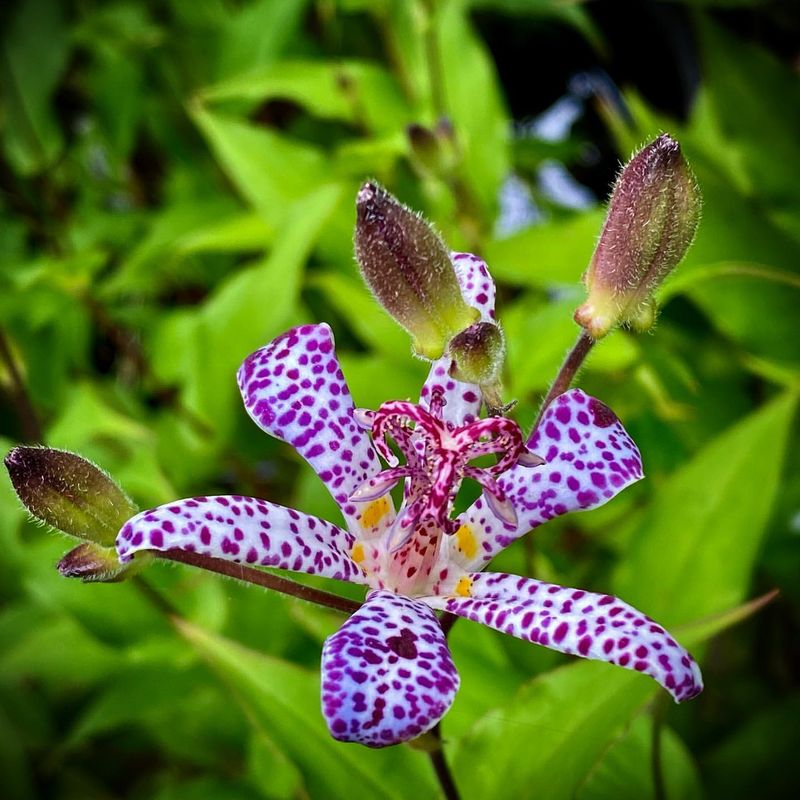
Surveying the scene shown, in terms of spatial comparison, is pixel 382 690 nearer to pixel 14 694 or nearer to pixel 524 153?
pixel 14 694

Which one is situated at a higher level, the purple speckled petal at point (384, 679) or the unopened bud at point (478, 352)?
the unopened bud at point (478, 352)

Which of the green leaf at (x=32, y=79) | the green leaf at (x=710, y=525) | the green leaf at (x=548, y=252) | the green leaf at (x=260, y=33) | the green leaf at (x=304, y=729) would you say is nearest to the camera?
the green leaf at (x=304, y=729)

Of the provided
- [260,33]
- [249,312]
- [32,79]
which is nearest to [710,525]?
[249,312]

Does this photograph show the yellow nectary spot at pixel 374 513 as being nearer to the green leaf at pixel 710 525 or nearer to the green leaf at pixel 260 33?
the green leaf at pixel 710 525

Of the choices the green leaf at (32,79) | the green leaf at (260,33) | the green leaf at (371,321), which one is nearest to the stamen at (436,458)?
the green leaf at (371,321)

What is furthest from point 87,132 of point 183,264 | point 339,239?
point 339,239

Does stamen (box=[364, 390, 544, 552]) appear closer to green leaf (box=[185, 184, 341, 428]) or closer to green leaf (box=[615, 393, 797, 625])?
green leaf (box=[615, 393, 797, 625])

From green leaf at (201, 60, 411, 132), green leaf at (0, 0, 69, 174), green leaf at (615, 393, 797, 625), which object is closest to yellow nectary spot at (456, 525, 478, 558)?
green leaf at (615, 393, 797, 625)

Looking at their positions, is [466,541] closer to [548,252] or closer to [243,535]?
[243,535]
